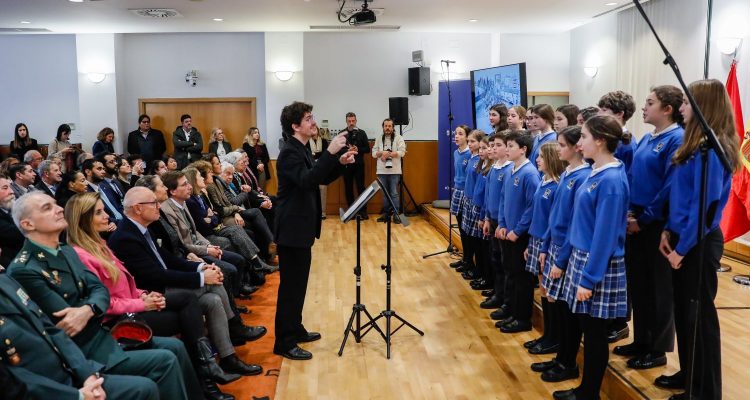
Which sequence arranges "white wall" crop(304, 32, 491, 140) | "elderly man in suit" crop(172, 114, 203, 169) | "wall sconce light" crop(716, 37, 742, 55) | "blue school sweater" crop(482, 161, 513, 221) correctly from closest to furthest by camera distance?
"blue school sweater" crop(482, 161, 513, 221) → "wall sconce light" crop(716, 37, 742, 55) → "elderly man in suit" crop(172, 114, 203, 169) → "white wall" crop(304, 32, 491, 140)

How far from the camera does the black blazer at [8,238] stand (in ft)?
13.2

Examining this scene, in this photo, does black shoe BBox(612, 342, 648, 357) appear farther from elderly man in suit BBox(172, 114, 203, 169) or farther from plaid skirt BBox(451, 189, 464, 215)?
elderly man in suit BBox(172, 114, 203, 169)

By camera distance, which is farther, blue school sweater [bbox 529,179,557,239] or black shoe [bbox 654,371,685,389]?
blue school sweater [bbox 529,179,557,239]

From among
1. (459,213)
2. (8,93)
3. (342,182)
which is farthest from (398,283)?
(8,93)

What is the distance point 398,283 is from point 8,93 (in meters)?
8.22

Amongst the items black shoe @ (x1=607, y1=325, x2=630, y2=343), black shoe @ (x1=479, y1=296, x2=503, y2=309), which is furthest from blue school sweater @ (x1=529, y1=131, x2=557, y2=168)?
black shoe @ (x1=607, y1=325, x2=630, y2=343)

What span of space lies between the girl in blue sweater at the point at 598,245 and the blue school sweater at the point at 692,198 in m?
0.21

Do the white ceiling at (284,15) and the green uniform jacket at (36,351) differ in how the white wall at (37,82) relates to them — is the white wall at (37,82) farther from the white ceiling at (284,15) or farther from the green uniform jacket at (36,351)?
the green uniform jacket at (36,351)

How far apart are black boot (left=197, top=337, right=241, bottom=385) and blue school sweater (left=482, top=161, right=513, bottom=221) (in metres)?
2.15

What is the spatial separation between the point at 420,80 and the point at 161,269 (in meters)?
7.29

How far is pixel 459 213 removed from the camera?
5844 mm

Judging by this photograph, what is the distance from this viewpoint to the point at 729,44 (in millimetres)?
6141

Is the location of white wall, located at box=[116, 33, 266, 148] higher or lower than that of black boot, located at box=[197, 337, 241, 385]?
higher

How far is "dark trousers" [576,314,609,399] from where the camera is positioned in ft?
9.61
